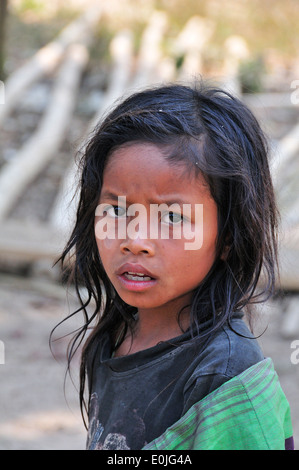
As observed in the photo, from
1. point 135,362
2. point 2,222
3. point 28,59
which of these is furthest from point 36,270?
point 28,59

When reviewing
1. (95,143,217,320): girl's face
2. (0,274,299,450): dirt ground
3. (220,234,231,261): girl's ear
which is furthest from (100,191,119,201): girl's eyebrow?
(0,274,299,450): dirt ground

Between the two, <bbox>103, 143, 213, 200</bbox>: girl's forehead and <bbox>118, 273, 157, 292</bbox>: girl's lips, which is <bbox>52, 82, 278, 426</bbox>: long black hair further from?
<bbox>118, 273, 157, 292</bbox>: girl's lips

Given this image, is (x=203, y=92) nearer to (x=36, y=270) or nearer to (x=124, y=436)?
(x=124, y=436)

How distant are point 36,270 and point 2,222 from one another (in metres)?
0.42

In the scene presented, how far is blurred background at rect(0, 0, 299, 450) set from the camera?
310 cm

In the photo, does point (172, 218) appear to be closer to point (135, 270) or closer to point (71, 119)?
point (135, 270)

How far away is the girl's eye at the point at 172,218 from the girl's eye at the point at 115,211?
3.9 inches

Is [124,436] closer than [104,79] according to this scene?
Yes

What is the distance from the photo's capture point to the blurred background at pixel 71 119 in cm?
310

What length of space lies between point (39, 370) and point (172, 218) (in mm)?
2198

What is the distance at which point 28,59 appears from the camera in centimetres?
855

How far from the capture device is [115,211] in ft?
4.40

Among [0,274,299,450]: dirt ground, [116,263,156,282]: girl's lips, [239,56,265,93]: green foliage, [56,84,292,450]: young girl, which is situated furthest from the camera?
[239,56,265,93]: green foliage

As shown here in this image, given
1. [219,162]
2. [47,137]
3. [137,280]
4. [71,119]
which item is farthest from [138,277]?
[71,119]
